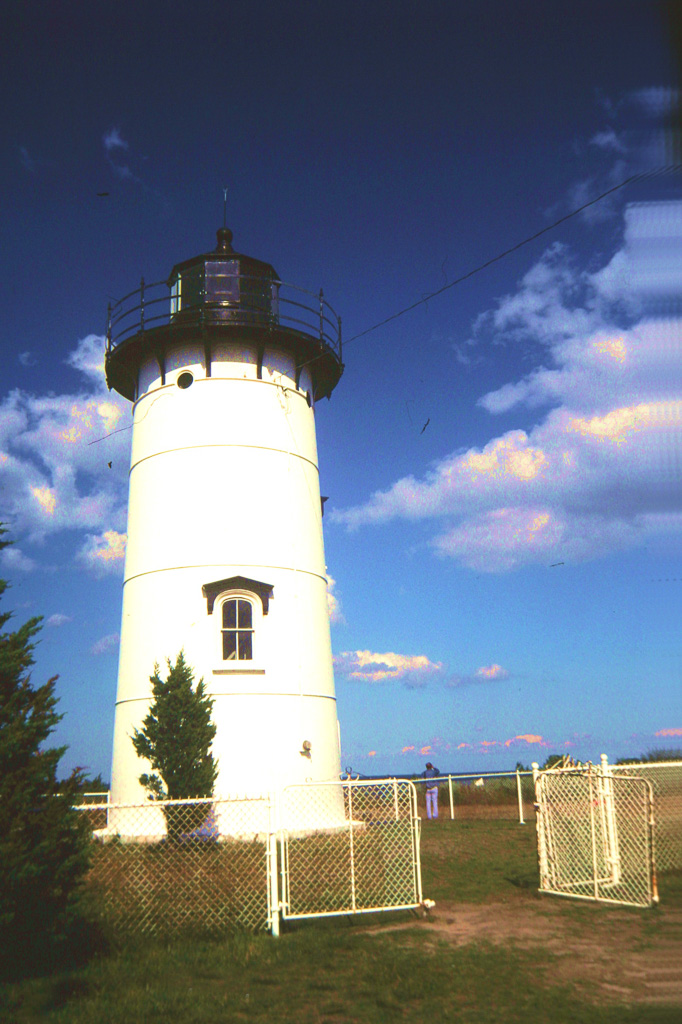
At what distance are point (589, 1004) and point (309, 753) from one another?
11.8 m

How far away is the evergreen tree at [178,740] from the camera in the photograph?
1602 centimetres

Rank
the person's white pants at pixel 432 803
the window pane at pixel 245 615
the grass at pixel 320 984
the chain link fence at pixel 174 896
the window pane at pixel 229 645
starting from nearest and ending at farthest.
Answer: the grass at pixel 320 984 < the chain link fence at pixel 174 896 < the window pane at pixel 229 645 < the window pane at pixel 245 615 < the person's white pants at pixel 432 803

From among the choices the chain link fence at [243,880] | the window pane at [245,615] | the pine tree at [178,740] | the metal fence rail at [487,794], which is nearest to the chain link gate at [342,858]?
the chain link fence at [243,880]

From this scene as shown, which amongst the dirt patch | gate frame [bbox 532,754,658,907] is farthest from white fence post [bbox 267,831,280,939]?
gate frame [bbox 532,754,658,907]

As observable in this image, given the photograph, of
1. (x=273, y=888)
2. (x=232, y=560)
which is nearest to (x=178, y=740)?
(x=232, y=560)

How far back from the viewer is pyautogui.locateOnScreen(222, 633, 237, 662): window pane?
18297 mm

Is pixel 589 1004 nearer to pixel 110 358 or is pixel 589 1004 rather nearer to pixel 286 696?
pixel 286 696

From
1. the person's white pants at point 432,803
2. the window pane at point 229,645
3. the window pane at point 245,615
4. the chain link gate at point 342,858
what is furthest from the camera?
the person's white pants at point 432,803

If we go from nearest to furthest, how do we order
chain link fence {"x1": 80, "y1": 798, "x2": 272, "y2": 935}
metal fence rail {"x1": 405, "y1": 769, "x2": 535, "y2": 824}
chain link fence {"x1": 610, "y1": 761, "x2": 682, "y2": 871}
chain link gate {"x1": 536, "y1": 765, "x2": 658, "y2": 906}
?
→ chain link fence {"x1": 80, "y1": 798, "x2": 272, "y2": 935}, chain link gate {"x1": 536, "y1": 765, "x2": 658, "y2": 906}, chain link fence {"x1": 610, "y1": 761, "x2": 682, "y2": 871}, metal fence rail {"x1": 405, "y1": 769, "x2": 535, "y2": 824}

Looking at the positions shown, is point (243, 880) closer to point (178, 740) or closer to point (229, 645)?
point (178, 740)

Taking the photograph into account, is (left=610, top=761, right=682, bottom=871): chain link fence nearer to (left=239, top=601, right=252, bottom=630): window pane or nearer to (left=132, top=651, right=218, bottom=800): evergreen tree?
(left=132, top=651, right=218, bottom=800): evergreen tree

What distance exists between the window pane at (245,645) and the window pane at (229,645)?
6.0 inches

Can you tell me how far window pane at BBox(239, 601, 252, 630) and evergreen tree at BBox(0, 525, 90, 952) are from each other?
10177mm

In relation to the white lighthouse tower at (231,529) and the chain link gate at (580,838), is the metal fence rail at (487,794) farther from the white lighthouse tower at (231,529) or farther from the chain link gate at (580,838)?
the chain link gate at (580,838)
